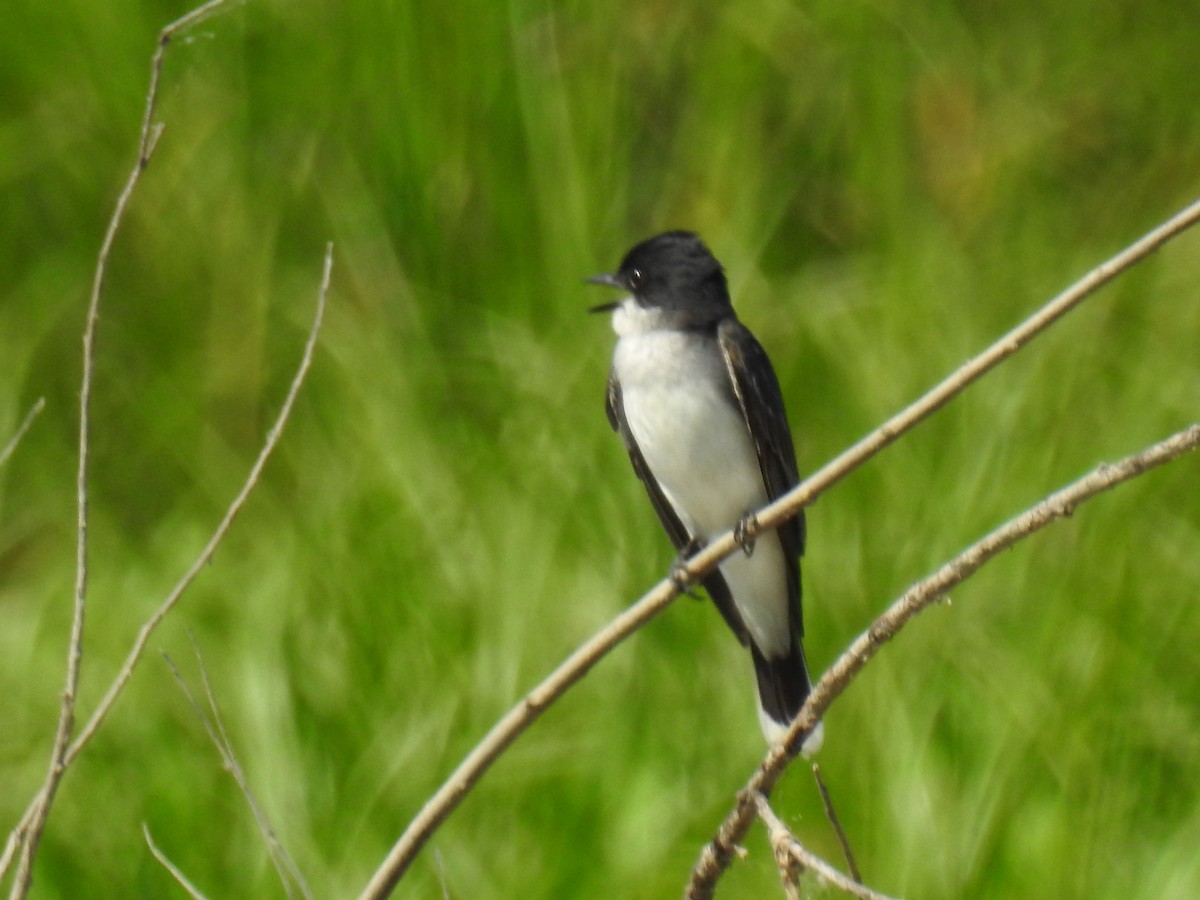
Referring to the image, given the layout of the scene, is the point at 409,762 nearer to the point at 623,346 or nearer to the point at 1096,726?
the point at 623,346

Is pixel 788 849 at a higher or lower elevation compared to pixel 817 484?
lower

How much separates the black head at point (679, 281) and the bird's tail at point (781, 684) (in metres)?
0.77

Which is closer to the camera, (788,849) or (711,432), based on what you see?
(788,849)

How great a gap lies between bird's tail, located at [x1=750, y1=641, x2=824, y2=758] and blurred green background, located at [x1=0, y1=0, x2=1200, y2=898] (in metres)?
0.41

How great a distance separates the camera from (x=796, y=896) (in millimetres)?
1679

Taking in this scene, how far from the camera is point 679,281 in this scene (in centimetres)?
371

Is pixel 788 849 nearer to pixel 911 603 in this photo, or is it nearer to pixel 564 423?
pixel 911 603

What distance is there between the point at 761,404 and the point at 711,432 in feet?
0.40

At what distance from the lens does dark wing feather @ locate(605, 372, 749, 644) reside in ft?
12.2

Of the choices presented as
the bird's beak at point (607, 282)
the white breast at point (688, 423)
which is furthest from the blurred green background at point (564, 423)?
the bird's beak at point (607, 282)

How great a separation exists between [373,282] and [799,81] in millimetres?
1581

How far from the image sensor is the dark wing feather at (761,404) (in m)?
3.55

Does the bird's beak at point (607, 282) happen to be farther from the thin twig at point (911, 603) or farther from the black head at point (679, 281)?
the thin twig at point (911, 603)

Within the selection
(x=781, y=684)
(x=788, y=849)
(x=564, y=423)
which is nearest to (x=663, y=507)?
(x=781, y=684)
